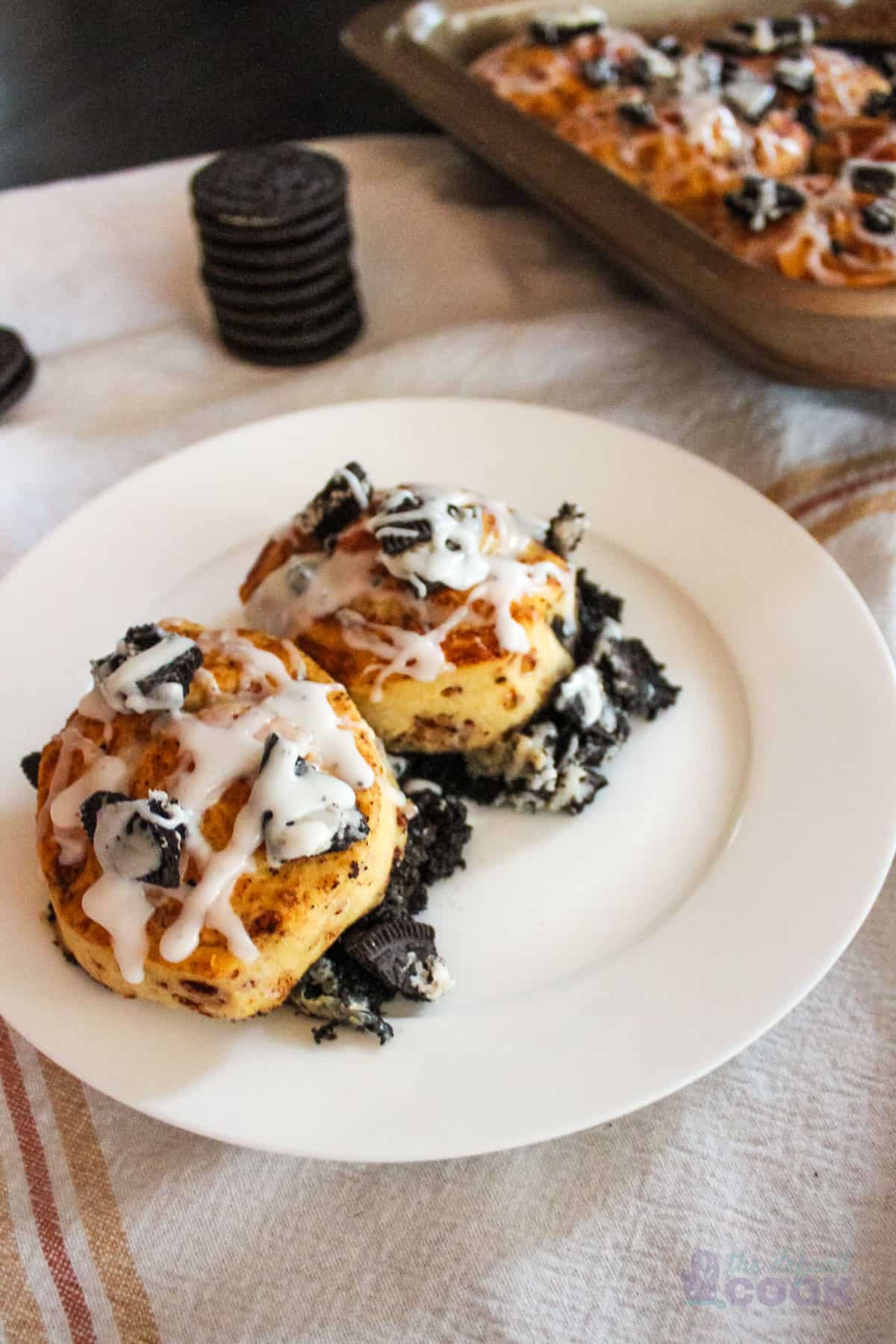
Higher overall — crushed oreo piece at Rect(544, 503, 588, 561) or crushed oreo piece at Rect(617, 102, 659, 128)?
crushed oreo piece at Rect(617, 102, 659, 128)

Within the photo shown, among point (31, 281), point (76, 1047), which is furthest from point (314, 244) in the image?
point (76, 1047)

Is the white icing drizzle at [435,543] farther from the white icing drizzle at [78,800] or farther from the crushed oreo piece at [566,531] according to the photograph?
the white icing drizzle at [78,800]

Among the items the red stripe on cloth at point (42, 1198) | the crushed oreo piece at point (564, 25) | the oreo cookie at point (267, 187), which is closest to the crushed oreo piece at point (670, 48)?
the crushed oreo piece at point (564, 25)

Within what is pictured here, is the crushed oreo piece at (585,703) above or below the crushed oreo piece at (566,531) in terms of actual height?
below

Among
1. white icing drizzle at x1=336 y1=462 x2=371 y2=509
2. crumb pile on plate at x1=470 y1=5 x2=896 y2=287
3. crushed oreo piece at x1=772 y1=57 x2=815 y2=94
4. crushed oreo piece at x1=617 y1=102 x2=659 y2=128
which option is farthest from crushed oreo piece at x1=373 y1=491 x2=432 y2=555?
crushed oreo piece at x1=772 y1=57 x2=815 y2=94

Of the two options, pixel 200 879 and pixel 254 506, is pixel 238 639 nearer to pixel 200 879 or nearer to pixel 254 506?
pixel 200 879

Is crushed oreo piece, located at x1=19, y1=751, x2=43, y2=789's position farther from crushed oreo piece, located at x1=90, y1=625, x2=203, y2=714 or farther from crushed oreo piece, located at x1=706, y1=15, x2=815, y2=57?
crushed oreo piece, located at x1=706, y1=15, x2=815, y2=57
